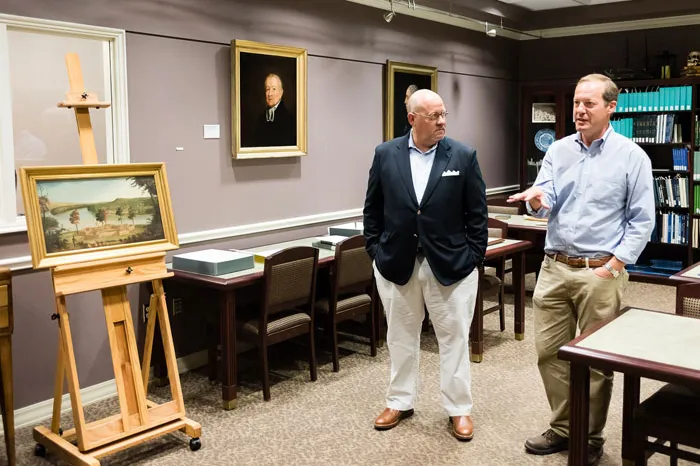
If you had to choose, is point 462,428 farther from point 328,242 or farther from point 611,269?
point 328,242

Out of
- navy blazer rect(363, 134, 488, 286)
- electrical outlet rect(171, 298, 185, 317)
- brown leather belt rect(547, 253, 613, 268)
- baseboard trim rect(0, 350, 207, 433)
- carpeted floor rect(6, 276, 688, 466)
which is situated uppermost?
navy blazer rect(363, 134, 488, 286)

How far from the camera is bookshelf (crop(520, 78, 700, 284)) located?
688 cm

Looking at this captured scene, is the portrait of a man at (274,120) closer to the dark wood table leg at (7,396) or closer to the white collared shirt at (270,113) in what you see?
the white collared shirt at (270,113)

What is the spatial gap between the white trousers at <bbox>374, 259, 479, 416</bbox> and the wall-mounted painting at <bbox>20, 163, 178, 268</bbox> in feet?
3.54

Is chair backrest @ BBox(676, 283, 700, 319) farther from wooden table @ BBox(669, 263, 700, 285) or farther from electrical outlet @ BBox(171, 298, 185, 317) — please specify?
electrical outlet @ BBox(171, 298, 185, 317)

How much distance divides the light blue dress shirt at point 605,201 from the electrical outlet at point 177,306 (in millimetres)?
2323

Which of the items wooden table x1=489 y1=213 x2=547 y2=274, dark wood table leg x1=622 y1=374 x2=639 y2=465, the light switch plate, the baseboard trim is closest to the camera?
dark wood table leg x1=622 y1=374 x2=639 y2=465

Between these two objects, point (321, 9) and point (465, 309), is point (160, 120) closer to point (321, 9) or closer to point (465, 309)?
point (321, 9)

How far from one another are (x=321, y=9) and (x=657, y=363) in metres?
3.84

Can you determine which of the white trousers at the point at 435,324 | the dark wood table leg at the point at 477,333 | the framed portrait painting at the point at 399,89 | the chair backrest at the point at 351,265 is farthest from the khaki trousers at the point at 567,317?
the framed portrait painting at the point at 399,89

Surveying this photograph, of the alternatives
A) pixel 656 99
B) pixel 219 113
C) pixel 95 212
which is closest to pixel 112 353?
pixel 95 212

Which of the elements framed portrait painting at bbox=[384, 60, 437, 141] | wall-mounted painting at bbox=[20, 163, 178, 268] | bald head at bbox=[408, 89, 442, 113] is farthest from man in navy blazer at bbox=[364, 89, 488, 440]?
framed portrait painting at bbox=[384, 60, 437, 141]

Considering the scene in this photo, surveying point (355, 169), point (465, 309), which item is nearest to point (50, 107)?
point (355, 169)

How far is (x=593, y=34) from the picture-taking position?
25.2ft
